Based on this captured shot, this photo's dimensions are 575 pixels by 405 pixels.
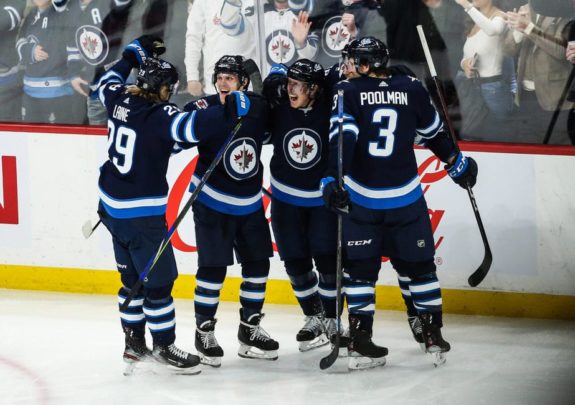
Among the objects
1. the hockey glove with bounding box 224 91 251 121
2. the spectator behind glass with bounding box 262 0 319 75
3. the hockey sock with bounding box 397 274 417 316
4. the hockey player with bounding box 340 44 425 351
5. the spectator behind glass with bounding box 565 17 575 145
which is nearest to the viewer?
the hockey glove with bounding box 224 91 251 121

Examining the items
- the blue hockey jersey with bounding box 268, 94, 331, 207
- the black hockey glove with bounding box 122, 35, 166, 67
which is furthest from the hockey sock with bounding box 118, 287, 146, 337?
the black hockey glove with bounding box 122, 35, 166, 67

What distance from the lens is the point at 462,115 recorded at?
6066 millimetres

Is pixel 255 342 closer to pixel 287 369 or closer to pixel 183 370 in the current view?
pixel 287 369

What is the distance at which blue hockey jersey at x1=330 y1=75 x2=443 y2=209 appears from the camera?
4.95 m

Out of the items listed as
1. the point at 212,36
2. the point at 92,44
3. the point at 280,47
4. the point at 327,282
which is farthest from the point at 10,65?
the point at 327,282

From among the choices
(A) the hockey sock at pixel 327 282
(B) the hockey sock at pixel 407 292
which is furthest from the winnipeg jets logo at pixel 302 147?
(B) the hockey sock at pixel 407 292

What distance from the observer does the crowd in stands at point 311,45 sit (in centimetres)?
590

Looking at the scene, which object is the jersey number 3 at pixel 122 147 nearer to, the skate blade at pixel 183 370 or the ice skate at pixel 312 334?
the skate blade at pixel 183 370

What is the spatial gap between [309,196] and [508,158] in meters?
1.23

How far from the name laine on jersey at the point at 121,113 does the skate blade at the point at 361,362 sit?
56.9 inches

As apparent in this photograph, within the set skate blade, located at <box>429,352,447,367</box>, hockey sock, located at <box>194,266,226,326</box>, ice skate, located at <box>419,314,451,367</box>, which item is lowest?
skate blade, located at <box>429,352,447,367</box>

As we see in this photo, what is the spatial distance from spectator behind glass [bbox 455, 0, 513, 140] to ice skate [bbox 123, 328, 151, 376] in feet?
6.75

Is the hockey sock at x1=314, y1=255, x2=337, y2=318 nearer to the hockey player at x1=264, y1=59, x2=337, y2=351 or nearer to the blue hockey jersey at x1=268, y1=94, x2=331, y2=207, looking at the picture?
the hockey player at x1=264, y1=59, x2=337, y2=351

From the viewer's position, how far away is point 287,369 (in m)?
5.29
